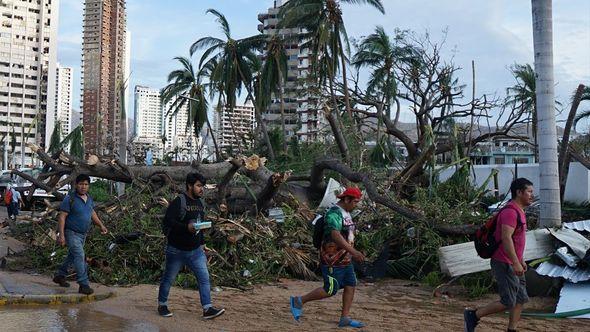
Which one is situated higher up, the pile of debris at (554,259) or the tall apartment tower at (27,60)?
the tall apartment tower at (27,60)

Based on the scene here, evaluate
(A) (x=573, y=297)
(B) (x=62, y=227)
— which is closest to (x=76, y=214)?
(B) (x=62, y=227)

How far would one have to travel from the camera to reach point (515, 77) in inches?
1259

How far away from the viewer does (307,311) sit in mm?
7328

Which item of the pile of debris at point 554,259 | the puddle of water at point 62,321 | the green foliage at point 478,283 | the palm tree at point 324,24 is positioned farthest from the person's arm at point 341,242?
the palm tree at point 324,24

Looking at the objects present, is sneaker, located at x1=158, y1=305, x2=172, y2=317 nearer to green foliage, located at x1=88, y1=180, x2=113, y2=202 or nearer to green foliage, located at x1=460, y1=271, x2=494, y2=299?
green foliage, located at x1=460, y1=271, x2=494, y2=299

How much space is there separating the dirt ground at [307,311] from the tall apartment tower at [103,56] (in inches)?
1826

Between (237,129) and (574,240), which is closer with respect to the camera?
(574,240)

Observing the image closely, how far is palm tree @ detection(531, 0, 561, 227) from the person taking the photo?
9508 millimetres

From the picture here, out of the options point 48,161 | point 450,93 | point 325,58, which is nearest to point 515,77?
point 450,93

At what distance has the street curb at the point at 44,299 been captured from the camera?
7168mm

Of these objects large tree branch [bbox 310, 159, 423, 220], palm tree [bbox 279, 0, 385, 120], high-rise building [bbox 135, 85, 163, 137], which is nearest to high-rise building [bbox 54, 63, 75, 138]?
high-rise building [bbox 135, 85, 163, 137]

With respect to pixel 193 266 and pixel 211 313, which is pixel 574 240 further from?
pixel 193 266

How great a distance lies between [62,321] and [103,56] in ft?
180

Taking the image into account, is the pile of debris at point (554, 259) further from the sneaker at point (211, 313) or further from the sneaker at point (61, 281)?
the sneaker at point (61, 281)
